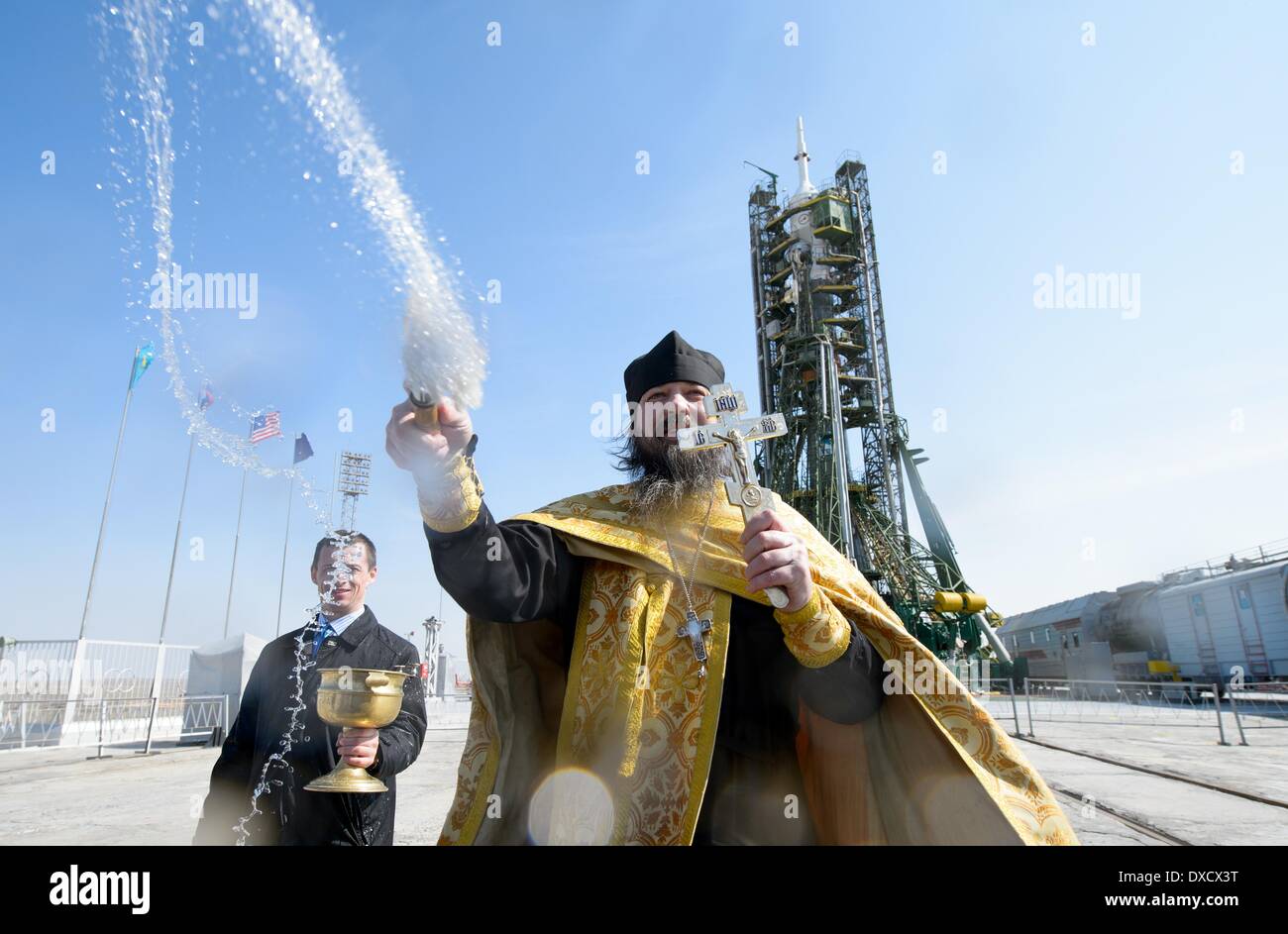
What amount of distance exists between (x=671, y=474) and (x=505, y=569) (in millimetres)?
954

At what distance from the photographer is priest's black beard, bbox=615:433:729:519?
2.82 meters

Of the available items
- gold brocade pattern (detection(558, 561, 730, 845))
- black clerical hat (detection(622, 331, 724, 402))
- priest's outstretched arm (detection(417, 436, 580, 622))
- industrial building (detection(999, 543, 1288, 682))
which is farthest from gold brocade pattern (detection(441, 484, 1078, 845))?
industrial building (detection(999, 543, 1288, 682))

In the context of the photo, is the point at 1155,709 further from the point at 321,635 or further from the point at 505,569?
the point at 505,569

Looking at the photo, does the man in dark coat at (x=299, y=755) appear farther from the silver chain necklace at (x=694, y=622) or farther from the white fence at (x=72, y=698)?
the white fence at (x=72, y=698)

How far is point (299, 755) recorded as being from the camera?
3.62 m

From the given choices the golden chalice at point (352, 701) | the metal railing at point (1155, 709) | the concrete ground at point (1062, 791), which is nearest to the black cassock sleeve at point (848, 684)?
the golden chalice at point (352, 701)

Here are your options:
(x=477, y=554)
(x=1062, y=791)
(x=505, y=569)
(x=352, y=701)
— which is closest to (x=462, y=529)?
(x=477, y=554)

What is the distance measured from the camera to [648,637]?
2459 millimetres

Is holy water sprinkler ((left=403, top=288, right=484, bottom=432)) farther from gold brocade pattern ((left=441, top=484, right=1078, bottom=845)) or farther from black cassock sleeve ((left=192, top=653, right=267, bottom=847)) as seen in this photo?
black cassock sleeve ((left=192, top=653, right=267, bottom=847))

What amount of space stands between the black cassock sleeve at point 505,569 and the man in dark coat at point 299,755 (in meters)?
1.31

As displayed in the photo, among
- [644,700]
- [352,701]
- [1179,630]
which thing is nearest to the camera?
[352,701]

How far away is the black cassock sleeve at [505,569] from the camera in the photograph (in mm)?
2076

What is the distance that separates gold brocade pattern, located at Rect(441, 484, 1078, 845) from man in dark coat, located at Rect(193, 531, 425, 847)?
123 centimetres
